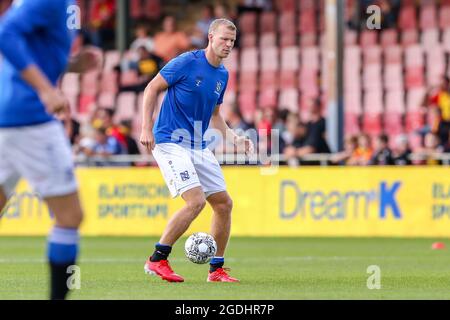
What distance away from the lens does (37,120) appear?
307 inches

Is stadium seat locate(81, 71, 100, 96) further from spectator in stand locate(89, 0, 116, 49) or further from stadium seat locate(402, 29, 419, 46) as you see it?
stadium seat locate(402, 29, 419, 46)

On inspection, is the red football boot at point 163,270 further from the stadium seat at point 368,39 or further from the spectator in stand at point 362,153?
the stadium seat at point 368,39

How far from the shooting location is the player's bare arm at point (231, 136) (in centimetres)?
1166

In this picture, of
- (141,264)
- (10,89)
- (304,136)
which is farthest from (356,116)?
(10,89)

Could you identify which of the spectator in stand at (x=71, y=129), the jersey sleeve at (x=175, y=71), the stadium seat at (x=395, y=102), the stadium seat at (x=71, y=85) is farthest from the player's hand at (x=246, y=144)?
the stadium seat at (x=71, y=85)

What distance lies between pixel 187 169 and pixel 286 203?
353 inches

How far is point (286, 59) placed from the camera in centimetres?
2794

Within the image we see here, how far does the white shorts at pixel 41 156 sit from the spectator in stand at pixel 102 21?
22.6 metres

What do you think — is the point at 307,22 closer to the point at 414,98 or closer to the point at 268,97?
the point at 268,97

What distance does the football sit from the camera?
11547 mm

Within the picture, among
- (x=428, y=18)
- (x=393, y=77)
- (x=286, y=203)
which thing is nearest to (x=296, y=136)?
(x=286, y=203)

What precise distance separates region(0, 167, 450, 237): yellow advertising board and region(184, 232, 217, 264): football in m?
8.30

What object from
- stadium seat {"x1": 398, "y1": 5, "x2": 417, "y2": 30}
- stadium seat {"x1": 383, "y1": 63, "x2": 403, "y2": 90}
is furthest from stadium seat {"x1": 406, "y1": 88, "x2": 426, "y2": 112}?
stadium seat {"x1": 398, "y1": 5, "x2": 417, "y2": 30}

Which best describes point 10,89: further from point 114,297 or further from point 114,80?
point 114,80
